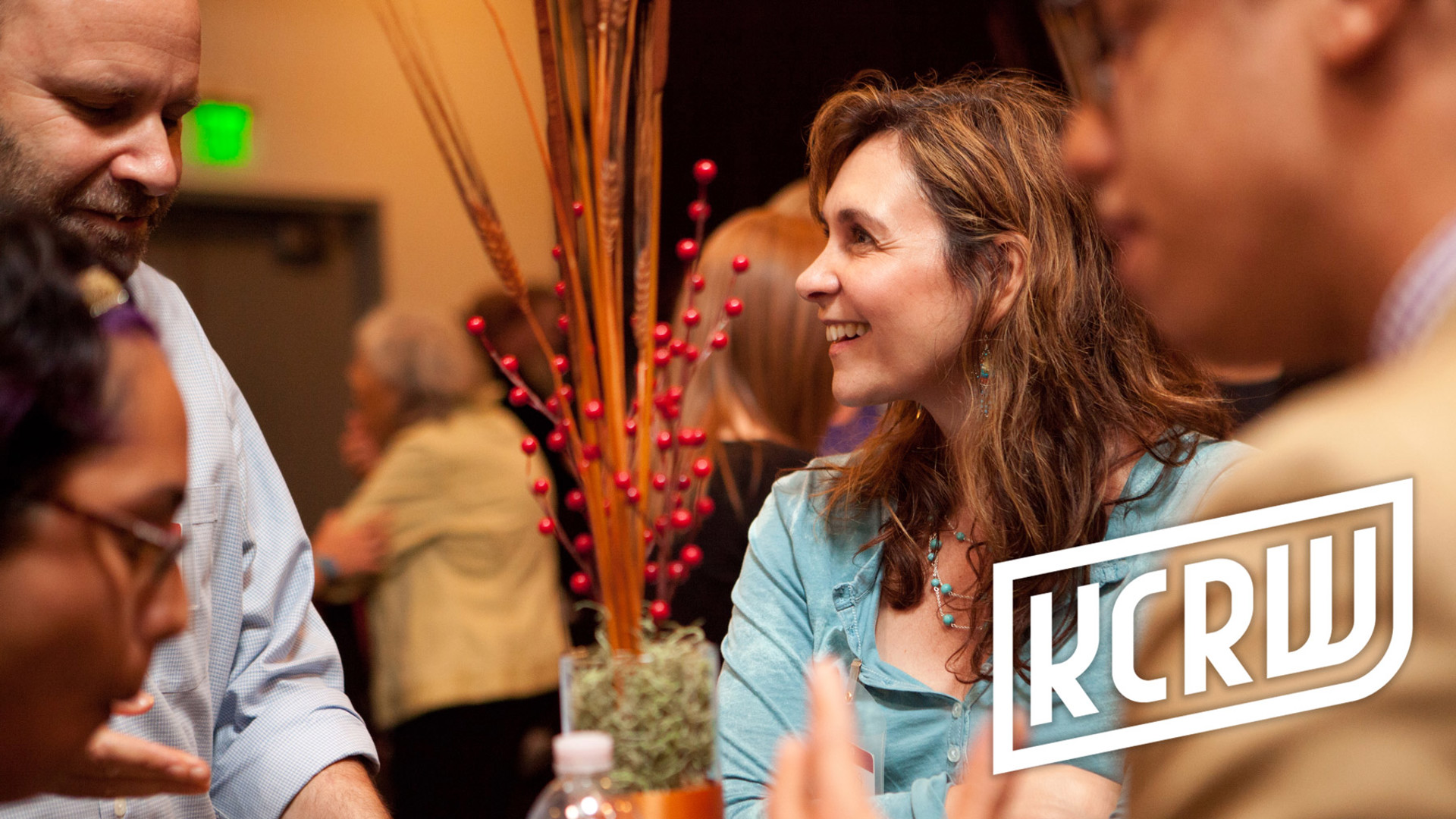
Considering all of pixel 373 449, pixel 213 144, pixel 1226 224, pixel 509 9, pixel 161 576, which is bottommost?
pixel 373 449

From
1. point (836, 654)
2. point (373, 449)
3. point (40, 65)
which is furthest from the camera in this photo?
point (373, 449)

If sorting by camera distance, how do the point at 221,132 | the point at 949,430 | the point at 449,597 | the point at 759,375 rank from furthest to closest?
the point at 221,132 < the point at 449,597 < the point at 759,375 < the point at 949,430

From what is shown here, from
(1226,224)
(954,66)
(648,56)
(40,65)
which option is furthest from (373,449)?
(1226,224)

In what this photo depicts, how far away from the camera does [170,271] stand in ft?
15.4

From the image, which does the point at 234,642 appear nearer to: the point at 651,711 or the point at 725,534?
the point at 651,711

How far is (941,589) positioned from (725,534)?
84 centimetres

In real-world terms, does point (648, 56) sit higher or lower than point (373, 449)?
higher

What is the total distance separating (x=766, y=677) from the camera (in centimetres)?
144

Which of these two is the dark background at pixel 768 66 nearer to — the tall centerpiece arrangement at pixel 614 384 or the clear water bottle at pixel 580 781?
the tall centerpiece arrangement at pixel 614 384

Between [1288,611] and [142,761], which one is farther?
[142,761]

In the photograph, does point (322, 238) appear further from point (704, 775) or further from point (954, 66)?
point (704, 775)

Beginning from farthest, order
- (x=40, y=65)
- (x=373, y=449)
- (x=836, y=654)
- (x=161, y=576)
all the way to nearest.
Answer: (x=373, y=449) < (x=836, y=654) < (x=40, y=65) < (x=161, y=576)

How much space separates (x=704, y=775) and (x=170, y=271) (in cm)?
444

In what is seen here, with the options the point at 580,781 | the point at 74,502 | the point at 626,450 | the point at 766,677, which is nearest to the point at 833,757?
the point at 580,781
